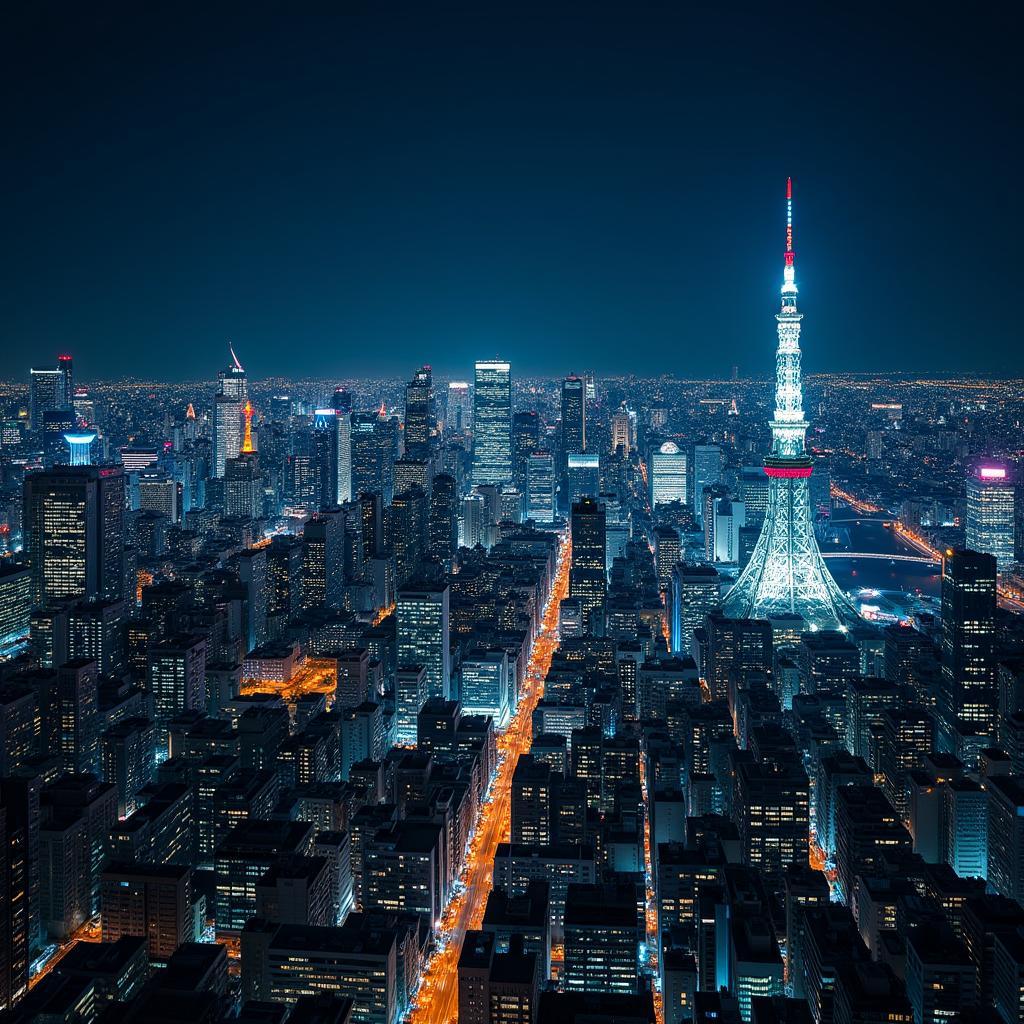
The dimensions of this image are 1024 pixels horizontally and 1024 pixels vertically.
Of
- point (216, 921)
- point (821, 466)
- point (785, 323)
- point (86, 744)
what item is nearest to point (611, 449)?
point (821, 466)

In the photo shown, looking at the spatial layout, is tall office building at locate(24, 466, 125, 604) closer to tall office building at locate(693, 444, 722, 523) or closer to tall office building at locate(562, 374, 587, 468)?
tall office building at locate(693, 444, 722, 523)

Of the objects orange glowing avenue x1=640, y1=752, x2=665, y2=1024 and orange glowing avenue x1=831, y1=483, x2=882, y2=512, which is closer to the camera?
orange glowing avenue x1=640, y1=752, x2=665, y2=1024

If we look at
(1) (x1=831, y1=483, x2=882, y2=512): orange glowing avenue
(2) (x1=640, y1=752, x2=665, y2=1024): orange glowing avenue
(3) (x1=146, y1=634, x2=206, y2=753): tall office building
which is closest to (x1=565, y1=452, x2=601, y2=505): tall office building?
(1) (x1=831, y1=483, x2=882, y2=512): orange glowing avenue

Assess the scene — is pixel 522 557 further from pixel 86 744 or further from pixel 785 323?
pixel 86 744

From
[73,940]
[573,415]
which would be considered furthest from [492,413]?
[73,940]

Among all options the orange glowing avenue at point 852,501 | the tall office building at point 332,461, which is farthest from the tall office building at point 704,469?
the tall office building at point 332,461
